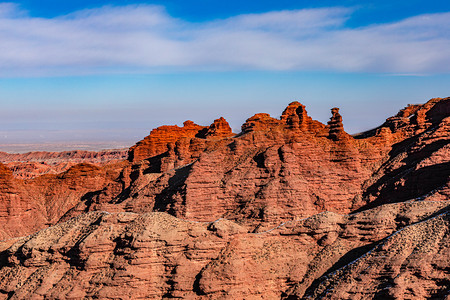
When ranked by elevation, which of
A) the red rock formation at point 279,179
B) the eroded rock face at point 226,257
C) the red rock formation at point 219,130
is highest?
the red rock formation at point 219,130

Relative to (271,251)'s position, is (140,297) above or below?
below

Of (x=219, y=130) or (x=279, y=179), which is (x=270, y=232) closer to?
(x=279, y=179)

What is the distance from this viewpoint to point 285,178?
6166cm

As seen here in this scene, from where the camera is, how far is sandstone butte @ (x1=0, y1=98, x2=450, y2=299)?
1545 inches

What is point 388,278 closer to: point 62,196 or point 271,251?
point 271,251

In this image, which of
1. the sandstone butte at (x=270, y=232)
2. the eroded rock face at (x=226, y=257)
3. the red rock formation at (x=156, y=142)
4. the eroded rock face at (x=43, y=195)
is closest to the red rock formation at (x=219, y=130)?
the red rock formation at (x=156, y=142)

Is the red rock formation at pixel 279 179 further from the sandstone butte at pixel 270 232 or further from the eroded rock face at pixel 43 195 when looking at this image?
the eroded rock face at pixel 43 195

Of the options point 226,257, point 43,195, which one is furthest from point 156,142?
point 226,257

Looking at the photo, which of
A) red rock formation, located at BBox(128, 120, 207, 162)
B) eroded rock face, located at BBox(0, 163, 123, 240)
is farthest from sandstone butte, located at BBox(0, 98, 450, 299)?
red rock formation, located at BBox(128, 120, 207, 162)

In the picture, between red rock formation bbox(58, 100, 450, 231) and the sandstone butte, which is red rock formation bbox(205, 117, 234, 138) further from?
the sandstone butte

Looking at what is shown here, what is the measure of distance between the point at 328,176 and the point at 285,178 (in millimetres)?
7565

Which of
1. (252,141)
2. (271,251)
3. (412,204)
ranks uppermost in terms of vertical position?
(252,141)

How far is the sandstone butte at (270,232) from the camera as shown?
129 feet

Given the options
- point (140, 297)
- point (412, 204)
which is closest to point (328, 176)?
point (412, 204)
